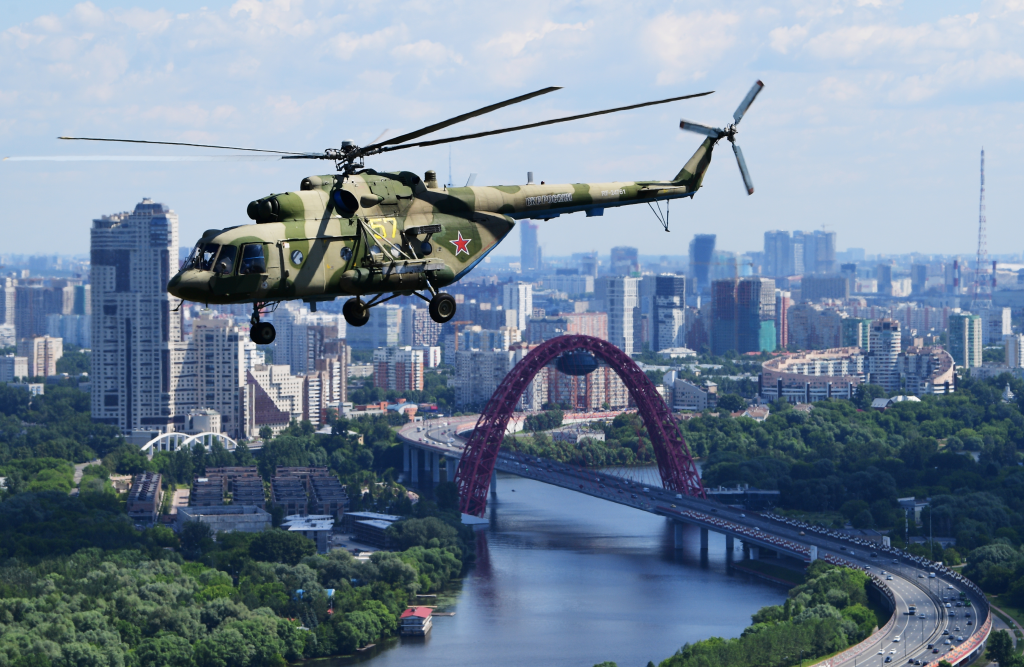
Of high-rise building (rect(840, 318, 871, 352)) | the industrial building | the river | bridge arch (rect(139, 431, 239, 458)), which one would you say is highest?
high-rise building (rect(840, 318, 871, 352))

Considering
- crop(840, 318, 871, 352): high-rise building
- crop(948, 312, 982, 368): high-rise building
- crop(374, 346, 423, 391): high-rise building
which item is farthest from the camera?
crop(840, 318, 871, 352): high-rise building

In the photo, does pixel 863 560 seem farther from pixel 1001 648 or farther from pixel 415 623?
pixel 415 623

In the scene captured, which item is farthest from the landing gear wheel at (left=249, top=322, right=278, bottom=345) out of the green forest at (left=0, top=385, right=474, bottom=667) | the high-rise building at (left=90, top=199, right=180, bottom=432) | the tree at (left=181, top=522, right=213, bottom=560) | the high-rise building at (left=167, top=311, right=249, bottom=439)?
the high-rise building at (left=167, top=311, right=249, bottom=439)

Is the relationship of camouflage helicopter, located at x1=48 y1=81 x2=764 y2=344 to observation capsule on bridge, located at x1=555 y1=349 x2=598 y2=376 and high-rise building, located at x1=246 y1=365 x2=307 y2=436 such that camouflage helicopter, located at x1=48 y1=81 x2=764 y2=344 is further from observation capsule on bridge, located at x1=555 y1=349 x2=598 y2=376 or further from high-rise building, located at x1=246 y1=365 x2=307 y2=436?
high-rise building, located at x1=246 y1=365 x2=307 y2=436

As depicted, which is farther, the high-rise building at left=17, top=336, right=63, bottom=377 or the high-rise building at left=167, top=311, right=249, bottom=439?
the high-rise building at left=17, top=336, right=63, bottom=377

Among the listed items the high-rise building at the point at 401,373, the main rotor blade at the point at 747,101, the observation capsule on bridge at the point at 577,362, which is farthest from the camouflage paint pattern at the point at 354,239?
the high-rise building at the point at 401,373

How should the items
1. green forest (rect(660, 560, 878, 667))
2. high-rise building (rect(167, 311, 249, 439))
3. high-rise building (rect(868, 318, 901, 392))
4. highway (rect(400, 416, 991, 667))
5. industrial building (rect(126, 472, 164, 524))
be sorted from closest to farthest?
green forest (rect(660, 560, 878, 667)) → highway (rect(400, 416, 991, 667)) → industrial building (rect(126, 472, 164, 524)) → high-rise building (rect(167, 311, 249, 439)) → high-rise building (rect(868, 318, 901, 392))

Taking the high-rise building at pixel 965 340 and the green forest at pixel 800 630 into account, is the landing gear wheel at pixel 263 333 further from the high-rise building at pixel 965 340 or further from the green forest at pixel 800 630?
the high-rise building at pixel 965 340
